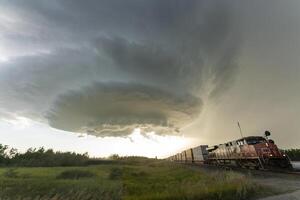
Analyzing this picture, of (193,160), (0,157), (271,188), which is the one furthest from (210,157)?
(0,157)

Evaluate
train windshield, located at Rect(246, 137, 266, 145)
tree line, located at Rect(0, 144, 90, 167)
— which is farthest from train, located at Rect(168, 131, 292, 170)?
tree line, located at Rect(0, 144, 90, 167)

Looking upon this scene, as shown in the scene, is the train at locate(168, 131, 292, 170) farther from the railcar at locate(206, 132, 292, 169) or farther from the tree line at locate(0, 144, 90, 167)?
the tree line at locate(0, 144, 90, 167)

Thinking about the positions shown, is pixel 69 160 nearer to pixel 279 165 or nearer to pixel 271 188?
pixel 279 165

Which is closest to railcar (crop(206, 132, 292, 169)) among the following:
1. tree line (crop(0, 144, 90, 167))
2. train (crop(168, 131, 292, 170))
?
train (crop(168, 131, 292, 170))

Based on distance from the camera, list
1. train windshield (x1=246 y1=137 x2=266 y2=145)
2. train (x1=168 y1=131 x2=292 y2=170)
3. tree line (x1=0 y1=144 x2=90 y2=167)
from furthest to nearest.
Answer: tree line (x1=0 y1=144 x2=90 y2=167)
train windshield (x1=246 y1=137 x2=266 y2=145)
train (x1=168 y1=131 x2=292 y2=170)

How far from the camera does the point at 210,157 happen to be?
44688 millimetres

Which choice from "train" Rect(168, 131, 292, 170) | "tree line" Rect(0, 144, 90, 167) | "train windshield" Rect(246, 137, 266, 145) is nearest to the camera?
"train" Rect(168, 131, 292, 170)

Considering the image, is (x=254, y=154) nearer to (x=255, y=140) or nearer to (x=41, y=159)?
(x=255, y=140)

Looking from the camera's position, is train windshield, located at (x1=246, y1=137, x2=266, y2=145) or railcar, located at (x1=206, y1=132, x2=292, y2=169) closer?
railcar, located at (x1=206, y1=132, x2=292, y2=169)

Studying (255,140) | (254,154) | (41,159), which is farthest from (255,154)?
(41,159)

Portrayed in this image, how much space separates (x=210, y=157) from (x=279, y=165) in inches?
866

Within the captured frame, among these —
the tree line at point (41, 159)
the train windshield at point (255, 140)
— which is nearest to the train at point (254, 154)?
the train windshield at point (255, 140)

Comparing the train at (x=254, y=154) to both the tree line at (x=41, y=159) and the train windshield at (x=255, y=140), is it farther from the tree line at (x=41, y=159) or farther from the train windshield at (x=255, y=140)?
the tree line at (x=41, y=159)

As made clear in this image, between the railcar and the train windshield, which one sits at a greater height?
the train windshield
